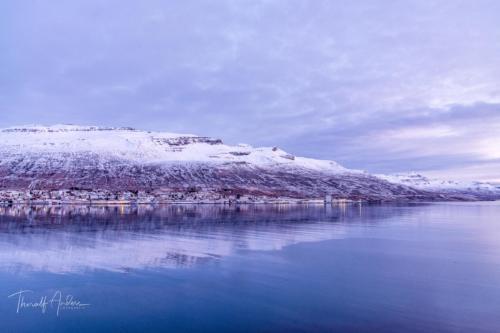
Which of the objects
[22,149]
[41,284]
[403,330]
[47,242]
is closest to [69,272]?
[41,284]

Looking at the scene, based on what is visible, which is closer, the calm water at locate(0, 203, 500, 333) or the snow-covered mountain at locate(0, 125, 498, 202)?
the calm water at locate(0, 203, 500, 333)

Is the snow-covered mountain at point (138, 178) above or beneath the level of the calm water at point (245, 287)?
above

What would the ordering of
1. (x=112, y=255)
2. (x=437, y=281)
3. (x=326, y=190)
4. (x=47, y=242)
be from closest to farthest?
(x=437, y=281)
(x=112, y=255)
(x=47, y=242)
(x=326, y=190)

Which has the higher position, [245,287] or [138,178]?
[138,178]

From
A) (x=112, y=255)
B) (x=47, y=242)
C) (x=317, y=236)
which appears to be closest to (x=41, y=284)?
(x=112, y=255)

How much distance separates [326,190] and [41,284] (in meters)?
177

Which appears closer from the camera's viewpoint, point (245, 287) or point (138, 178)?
point (245, 287)

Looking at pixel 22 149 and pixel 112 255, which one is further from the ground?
pixel 22 149

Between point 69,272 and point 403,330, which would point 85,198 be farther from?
point 403,330

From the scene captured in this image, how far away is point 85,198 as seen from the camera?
110 m

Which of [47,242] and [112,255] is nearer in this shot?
[112,255]

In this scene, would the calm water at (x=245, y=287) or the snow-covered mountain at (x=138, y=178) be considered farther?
the snow-covered mountain at (x=138, y=178)

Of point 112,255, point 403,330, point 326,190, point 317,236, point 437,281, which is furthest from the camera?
point 326,190

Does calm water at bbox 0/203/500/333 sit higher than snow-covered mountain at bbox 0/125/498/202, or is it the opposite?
snow-covered mountain at bbox 0/125/498/202
